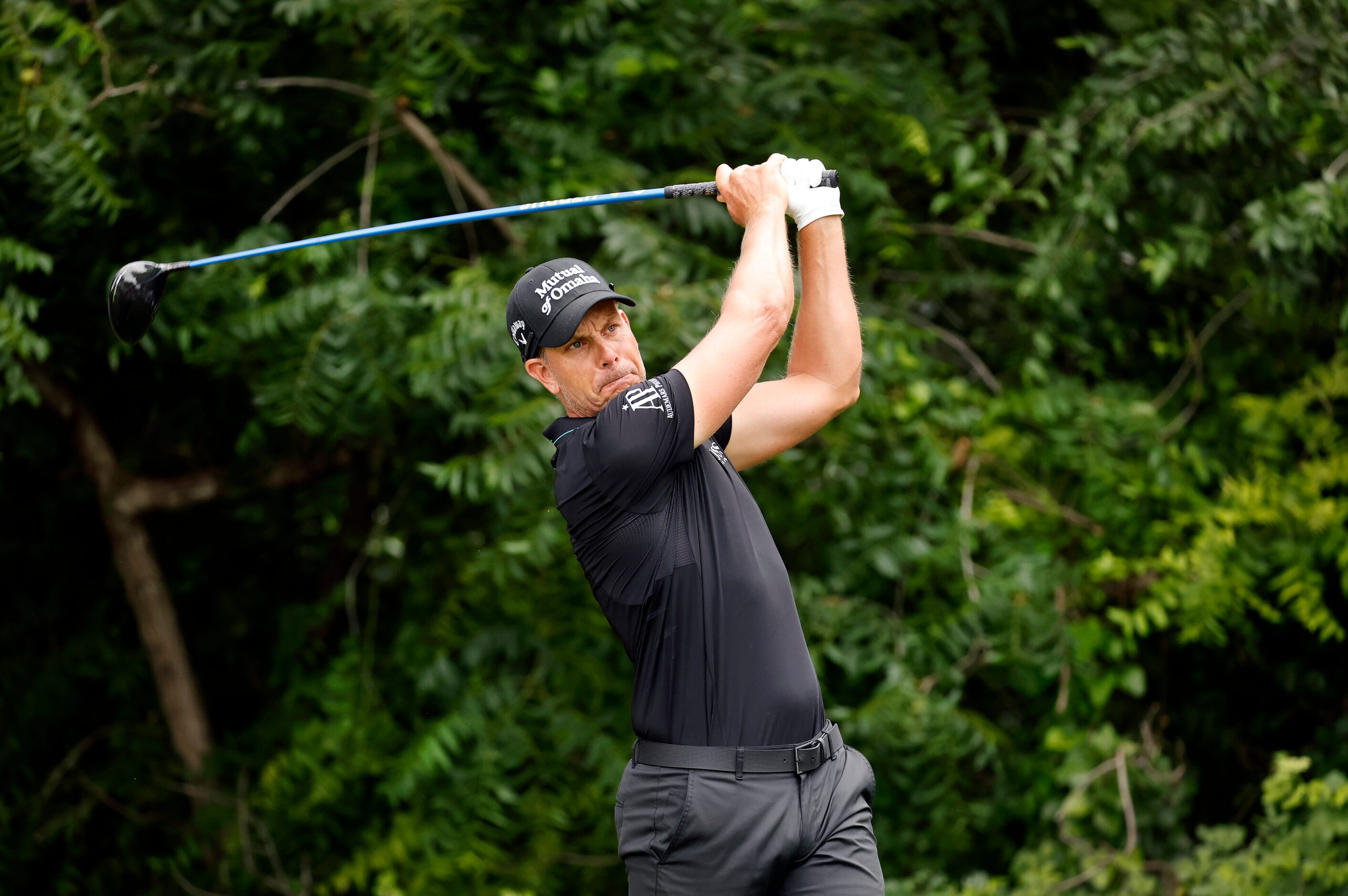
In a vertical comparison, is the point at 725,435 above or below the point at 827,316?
below

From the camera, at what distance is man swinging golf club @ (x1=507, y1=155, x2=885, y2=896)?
245cm

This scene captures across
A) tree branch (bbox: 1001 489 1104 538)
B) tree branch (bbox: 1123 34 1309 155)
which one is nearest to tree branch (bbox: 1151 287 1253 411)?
tree branch (bbox: 1001 489 1104 538)

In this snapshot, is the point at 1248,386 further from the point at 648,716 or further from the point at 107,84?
the point at 107,84

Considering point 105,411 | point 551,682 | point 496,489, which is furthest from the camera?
point 105,411

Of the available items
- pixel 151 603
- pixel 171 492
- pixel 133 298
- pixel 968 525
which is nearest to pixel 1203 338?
pixel 968 525

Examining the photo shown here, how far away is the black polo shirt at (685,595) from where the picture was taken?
2.47 m

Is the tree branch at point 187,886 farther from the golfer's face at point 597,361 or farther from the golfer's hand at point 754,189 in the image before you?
the golfer's hand at point 754,189

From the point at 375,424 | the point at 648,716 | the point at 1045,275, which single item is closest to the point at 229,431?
the point at 375,424

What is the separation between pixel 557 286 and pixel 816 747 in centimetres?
104

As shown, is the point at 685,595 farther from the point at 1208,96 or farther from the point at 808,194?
the point at 1208,96

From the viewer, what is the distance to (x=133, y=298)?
3.37 metres

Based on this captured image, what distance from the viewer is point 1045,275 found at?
490 cm

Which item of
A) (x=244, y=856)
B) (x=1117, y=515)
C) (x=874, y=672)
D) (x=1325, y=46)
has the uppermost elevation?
(x=1325, y=46)

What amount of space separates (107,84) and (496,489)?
189cm
